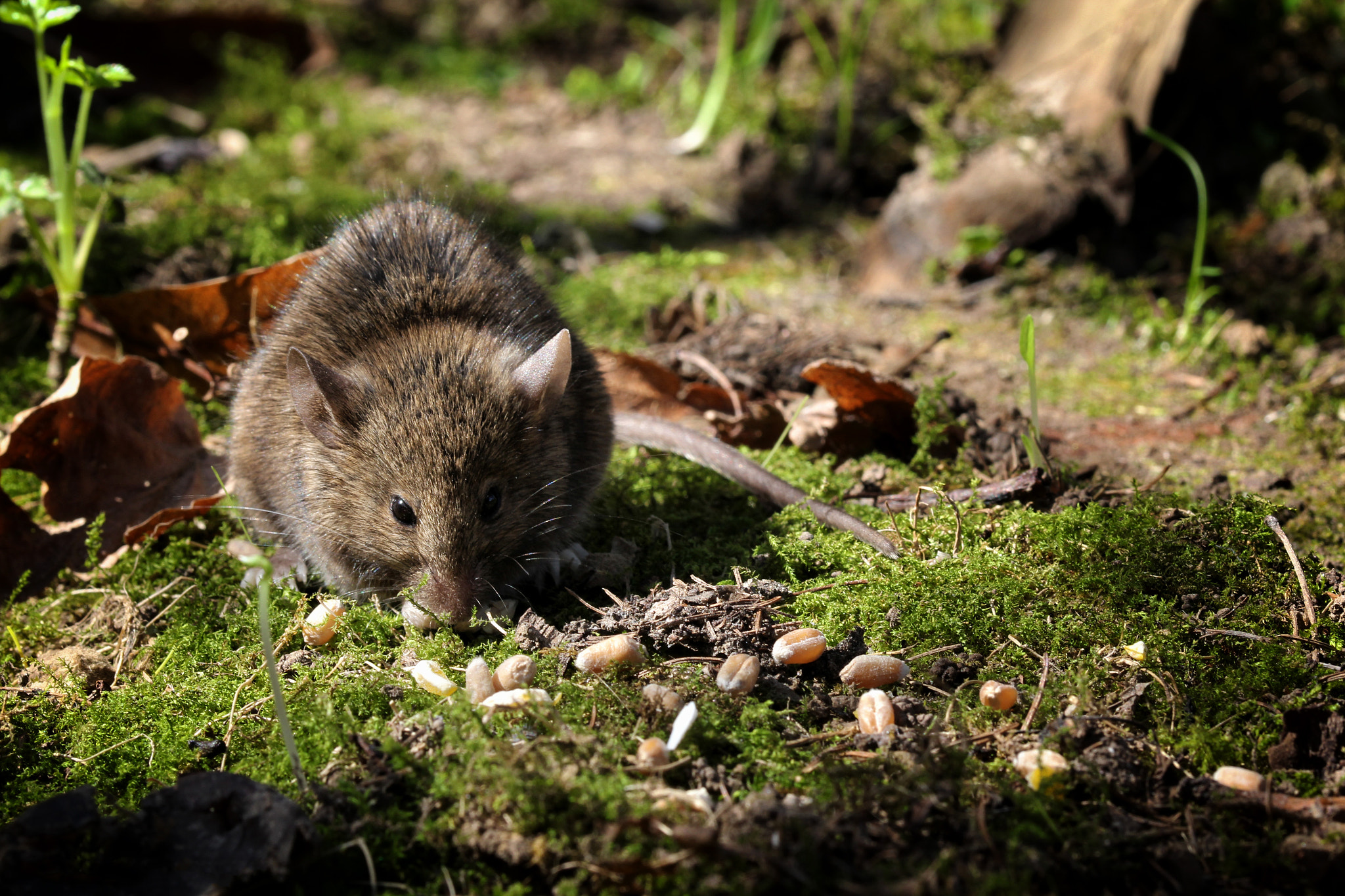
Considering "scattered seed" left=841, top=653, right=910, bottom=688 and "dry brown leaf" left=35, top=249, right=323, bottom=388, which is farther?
"dry brown leaf" left=35, top=249, right=323, bottom=388

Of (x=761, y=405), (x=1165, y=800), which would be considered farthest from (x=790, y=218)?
(x=1165, y=800)

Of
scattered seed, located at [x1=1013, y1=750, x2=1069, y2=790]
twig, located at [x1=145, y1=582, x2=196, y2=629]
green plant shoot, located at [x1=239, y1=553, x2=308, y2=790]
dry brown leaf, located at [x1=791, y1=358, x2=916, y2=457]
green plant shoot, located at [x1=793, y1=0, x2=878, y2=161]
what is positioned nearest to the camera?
green plant shoot, located at [x1=239, y1=553, x2=308, y2=790]

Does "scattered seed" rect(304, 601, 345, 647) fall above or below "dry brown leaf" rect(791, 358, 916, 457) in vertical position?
below

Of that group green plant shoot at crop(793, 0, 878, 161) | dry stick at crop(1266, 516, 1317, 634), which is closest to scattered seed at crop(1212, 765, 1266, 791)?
dry stick at crop(1266, 516, 1317, 634)

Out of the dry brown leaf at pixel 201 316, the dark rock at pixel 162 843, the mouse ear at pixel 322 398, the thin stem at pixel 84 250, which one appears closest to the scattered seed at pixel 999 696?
the dark rock at pixel 162 843

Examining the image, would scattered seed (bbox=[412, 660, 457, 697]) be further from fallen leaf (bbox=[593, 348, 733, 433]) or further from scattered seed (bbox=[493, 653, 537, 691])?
fallen leaf (bbox=[593, 348, 733, 433])

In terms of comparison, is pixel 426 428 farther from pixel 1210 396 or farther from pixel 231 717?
pixel 1210 396

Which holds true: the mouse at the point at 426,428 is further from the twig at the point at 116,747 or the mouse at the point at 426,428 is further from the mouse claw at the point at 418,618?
the twig at the point at 116,747
